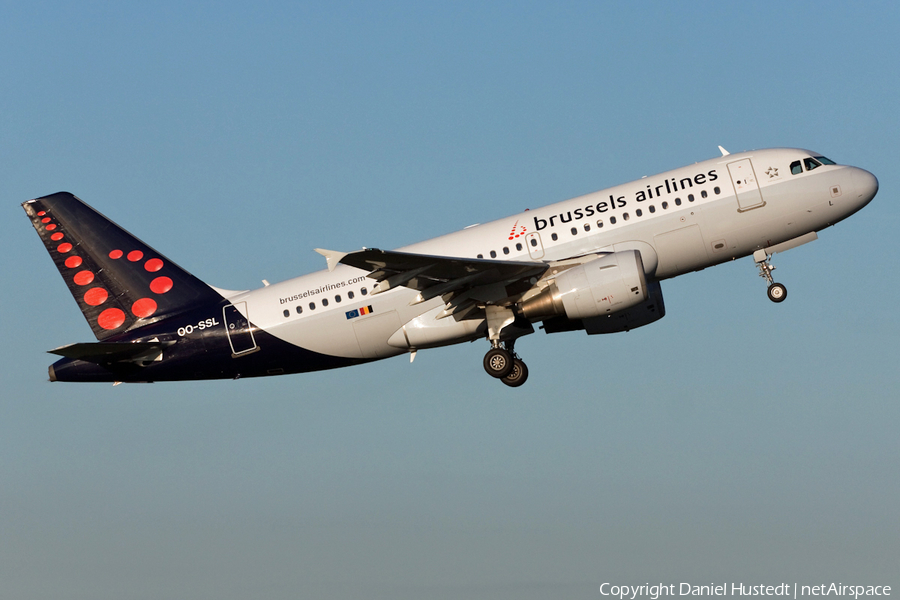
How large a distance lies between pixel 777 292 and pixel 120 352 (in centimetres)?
2294

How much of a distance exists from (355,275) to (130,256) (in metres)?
9.49

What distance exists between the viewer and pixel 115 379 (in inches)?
1453

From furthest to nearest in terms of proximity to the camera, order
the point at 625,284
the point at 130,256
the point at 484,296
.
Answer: the point at 130,256 < the point at 484,296 < the point at 625,284

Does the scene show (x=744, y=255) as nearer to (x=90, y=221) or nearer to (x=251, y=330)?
(x=251, y=330)

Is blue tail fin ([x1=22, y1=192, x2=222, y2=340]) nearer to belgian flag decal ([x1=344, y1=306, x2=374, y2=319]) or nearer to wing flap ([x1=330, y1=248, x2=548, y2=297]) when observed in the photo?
belgian flag decal ([x1=344, y1=306, x2=374, y2=319])

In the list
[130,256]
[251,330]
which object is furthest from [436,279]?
[130,256]

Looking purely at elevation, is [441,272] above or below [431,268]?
below

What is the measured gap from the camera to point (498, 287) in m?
33.7

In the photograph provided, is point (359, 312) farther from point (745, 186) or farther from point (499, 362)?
point (745, 186)

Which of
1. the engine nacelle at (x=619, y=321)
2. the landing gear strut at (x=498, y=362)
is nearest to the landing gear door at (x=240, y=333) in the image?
A: the landing gear strut at (x=498, y=362)

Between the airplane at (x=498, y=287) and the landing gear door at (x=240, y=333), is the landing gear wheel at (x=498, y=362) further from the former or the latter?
the landing gear door at (x=240, y=333)

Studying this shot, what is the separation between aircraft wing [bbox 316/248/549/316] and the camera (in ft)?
96.5

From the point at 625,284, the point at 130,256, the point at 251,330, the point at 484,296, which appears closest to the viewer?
the point at 625,284

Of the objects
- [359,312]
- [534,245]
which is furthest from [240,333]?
[534,245]
